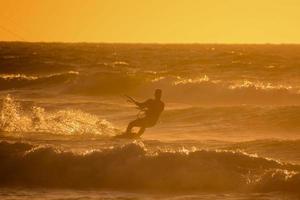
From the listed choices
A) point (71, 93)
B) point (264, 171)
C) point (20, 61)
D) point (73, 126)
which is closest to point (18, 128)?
point (73, 126)

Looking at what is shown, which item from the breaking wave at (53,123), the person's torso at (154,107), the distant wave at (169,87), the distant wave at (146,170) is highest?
the distant wave at (169,87)

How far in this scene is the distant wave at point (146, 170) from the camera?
50.1 ft

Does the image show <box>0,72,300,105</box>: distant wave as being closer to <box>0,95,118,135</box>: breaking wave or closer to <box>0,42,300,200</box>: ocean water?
<box>0,42,300,200</box>: ocean water

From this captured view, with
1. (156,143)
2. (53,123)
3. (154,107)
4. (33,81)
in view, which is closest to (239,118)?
(53,123)

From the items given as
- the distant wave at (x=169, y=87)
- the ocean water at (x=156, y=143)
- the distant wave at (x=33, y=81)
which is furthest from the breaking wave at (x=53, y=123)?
the distant wave at (x=33, y=81)

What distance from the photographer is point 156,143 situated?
65.3ft

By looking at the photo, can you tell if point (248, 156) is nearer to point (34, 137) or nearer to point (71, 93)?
point (34, 137)

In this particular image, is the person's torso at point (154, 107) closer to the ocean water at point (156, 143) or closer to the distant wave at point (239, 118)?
the ocean water at point (156, 143)

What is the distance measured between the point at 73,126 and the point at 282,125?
6.64 m

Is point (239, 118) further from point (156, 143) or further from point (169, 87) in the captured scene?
point (169, 87)

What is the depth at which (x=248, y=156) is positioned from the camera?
1655 cm

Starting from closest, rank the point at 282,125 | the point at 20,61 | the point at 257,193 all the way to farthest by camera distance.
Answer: the point at 257,193
the point at 282,125
the point at 20,61

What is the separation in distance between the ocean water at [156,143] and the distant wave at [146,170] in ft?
0.06

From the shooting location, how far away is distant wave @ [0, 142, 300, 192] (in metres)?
15.3
